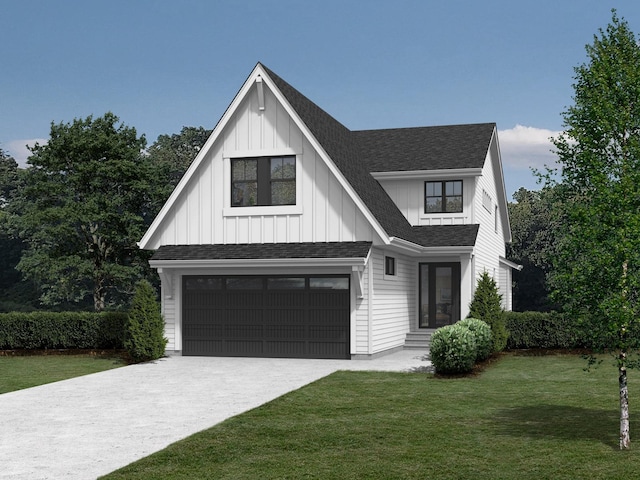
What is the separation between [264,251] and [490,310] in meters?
6.74

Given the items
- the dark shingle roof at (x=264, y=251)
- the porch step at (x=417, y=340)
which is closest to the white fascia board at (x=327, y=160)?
the dark shingle roof at (x=264, y=251)

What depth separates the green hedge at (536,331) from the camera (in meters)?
23.5

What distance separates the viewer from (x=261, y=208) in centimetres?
2359

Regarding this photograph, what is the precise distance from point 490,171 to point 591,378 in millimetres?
16030

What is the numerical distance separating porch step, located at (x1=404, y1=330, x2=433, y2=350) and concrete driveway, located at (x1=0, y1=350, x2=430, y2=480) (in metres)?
3.99

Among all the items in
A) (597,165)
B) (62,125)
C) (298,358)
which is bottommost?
(298,358)

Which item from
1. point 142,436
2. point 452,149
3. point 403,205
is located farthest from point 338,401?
point 452,149

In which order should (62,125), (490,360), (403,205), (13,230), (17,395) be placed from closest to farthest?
(17,395) < (490,360) < (403,205) < (62,125) < (13,230)

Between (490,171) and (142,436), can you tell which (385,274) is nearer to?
(490,171)

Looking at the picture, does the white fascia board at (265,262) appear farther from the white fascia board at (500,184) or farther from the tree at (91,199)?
the white fascia board at (500,184)

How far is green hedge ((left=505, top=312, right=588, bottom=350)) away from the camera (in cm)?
2353

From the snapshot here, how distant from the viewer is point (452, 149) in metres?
29.5

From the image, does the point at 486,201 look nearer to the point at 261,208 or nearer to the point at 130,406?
the point at 261,208

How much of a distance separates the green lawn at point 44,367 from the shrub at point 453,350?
358 inches
